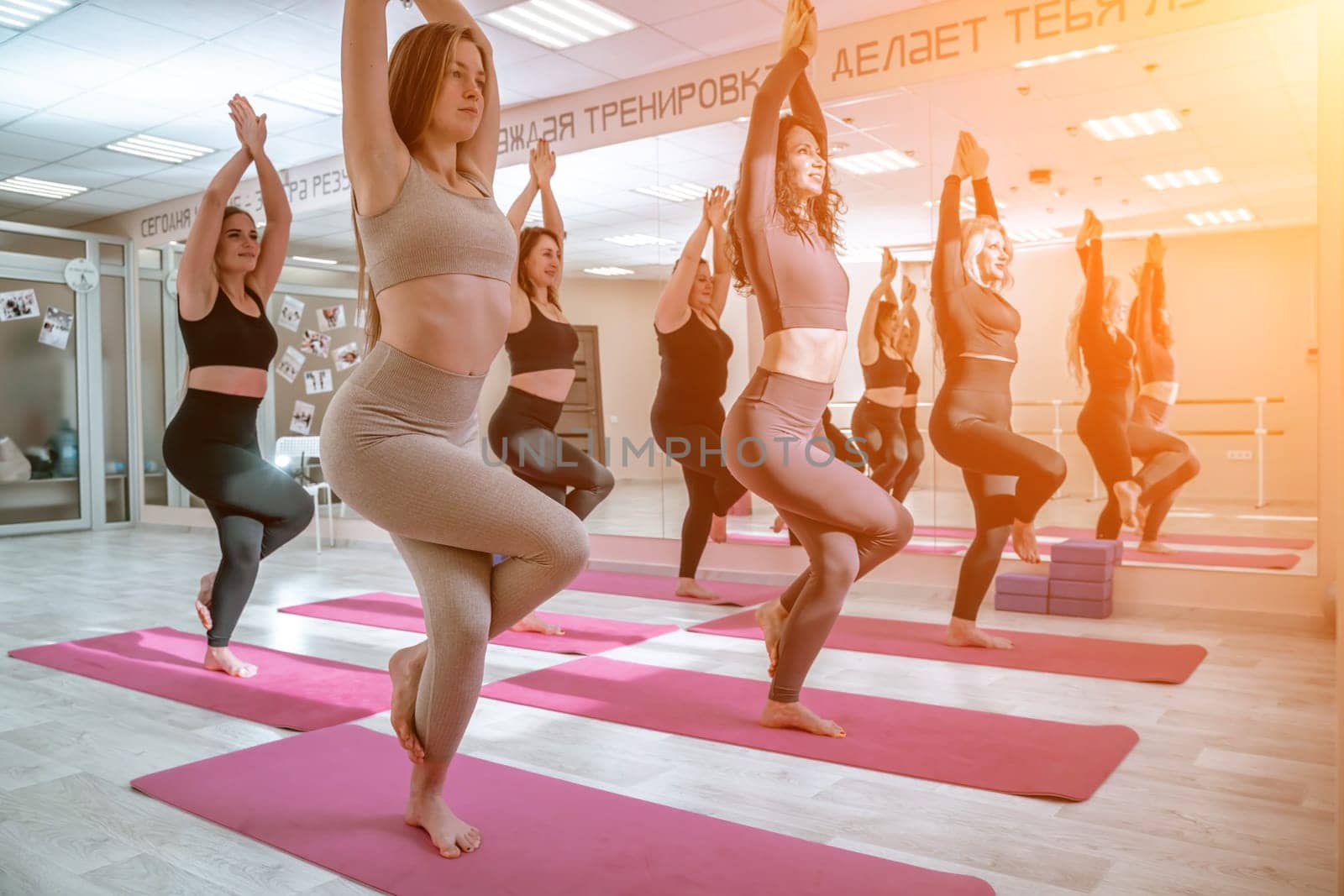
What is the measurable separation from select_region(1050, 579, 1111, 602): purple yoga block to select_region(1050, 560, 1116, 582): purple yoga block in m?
0.01

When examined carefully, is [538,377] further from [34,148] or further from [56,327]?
[56,327]

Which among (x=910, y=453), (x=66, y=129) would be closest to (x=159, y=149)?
(x=66, y=129)

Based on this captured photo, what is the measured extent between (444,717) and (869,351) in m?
3.79

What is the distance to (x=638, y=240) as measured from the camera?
6180 millimetres

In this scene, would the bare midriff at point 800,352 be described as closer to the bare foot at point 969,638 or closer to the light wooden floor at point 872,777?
the light wooden floor at point 872,777

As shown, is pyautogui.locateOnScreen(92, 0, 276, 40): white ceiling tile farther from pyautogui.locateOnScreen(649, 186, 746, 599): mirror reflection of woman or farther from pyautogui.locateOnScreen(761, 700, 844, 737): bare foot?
pyautogui.locateOnScreen(761, 700, 844, 737): bare foot

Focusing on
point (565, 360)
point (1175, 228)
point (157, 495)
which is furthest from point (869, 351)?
point (157, 495)

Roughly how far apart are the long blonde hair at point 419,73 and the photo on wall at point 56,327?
28.2ft

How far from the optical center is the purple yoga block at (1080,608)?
14.0ft

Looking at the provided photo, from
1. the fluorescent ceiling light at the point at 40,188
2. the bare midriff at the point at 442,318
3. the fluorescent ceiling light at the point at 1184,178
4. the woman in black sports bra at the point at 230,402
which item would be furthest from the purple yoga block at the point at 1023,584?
the fluorescent ceiling light at the point at 40,188

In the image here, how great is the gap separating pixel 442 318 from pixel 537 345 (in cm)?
226

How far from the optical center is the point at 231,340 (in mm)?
3289

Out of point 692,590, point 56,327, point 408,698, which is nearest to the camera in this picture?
point 408,698

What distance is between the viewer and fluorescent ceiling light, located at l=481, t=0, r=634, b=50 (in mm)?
5062
